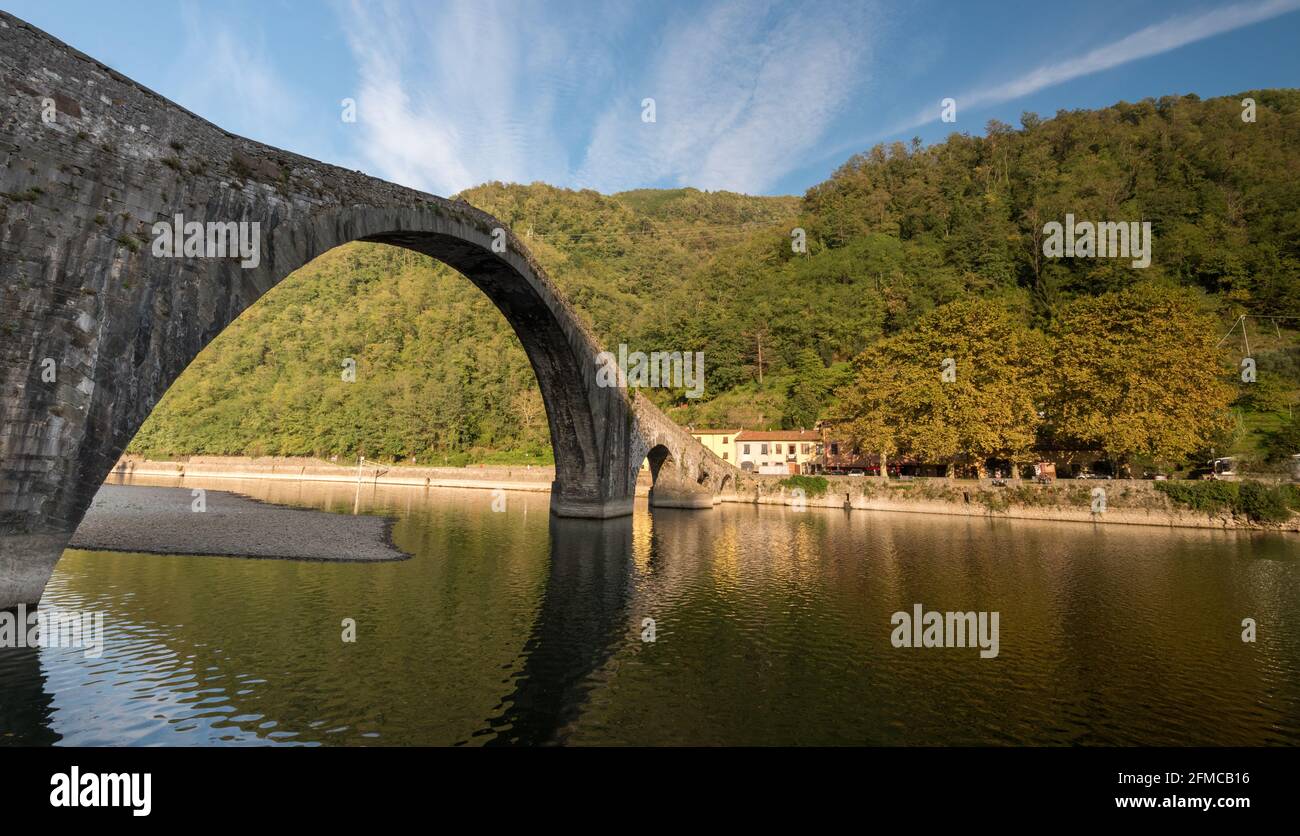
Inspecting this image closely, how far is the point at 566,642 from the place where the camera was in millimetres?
13062

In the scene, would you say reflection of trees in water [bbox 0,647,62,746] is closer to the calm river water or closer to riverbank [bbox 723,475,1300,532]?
the calm river water

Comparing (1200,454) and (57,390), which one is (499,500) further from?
(1200,454)

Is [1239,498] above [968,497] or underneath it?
above

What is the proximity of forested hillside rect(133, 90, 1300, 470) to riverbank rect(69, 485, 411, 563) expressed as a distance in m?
43.6

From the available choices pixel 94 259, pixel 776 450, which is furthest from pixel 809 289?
pixel 94 259

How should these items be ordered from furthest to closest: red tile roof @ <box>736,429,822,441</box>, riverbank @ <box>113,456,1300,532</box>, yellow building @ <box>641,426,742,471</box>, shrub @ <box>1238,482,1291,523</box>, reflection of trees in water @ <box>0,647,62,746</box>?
yellow building @ <box>641,426,742,471</box>
red tile roof @ <box>736,429,822,441</box>
riverbank @ <box>113,456,1300,532</box>
shrub @ <box>1238,482,1291,523</box>
reflection of trees in water @ <box>0,647,62,746</box>

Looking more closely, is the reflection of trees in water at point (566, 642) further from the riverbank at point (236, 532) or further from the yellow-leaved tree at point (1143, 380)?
the yellow-leaved tree at point (1143, 380)

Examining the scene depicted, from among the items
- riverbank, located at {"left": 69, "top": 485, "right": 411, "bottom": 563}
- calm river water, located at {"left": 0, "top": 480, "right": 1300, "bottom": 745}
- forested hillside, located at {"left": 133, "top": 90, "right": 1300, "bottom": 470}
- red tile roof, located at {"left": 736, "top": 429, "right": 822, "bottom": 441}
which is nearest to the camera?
calm river water, located at {"left": 0, "top": 480, "right": 1300, "bottom": 745}

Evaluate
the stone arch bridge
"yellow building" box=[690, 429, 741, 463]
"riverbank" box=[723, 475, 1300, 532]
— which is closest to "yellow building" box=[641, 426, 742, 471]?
"yellow building" box=[690, 429, 741, 463]

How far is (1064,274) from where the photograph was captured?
81625 millimetres

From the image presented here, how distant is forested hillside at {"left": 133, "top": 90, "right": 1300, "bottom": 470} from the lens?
74.5 m

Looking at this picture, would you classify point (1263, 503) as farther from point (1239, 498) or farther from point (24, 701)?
point (24, 701)

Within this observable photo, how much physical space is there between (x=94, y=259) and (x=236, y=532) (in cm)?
1927

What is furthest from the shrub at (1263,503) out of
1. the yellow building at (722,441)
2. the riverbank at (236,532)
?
the riverbank at (236,532)
